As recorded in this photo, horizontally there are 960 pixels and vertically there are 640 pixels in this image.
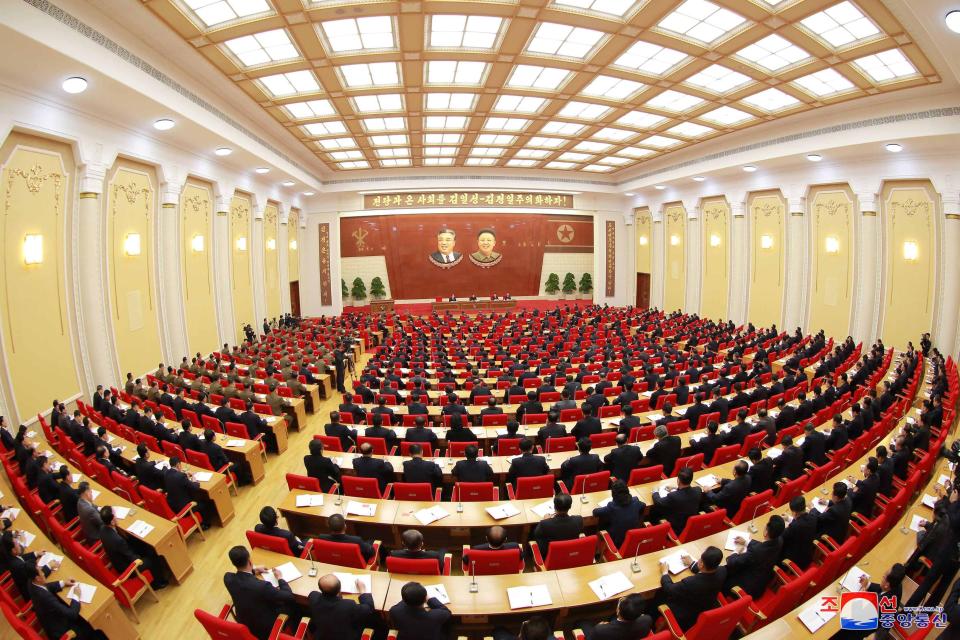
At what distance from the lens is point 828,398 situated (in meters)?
8.54

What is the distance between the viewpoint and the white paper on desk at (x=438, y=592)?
378 cm

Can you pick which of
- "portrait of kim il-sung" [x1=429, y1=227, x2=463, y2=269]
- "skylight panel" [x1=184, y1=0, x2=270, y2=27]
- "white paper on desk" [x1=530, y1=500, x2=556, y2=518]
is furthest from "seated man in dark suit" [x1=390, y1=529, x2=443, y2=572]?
"portrait of kim il-sung" [x1=429, y1=227, x2=463, y2=269]

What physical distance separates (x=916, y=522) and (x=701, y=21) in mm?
8386

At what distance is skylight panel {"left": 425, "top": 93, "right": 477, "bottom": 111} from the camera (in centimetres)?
1198

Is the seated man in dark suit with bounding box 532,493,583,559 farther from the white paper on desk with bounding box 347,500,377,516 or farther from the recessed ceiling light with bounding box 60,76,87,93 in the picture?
the recessed ceiling light with bounding box 60,76,87,93

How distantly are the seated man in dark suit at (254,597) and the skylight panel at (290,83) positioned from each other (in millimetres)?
10259

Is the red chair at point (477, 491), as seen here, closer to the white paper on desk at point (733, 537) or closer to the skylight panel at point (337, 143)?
the white paper on desk at point (733, 537)

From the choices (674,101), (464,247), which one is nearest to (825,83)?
(674,101)

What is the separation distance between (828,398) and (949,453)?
7.92 feet

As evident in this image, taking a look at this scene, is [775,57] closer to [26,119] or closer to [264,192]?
[26,119]

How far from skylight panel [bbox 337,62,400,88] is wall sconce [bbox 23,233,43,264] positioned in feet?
23.2

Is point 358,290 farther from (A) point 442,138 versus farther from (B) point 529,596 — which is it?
(B) point 529,596

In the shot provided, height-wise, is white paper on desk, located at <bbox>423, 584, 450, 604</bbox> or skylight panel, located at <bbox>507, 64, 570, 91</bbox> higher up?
skylight panel, located at <bbox>507, 64, 570, 91</bbox>

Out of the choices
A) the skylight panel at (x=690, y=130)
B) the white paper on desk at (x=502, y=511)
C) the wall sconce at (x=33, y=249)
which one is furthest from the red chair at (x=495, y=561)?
the skylight panel at (x=690, y=130)
